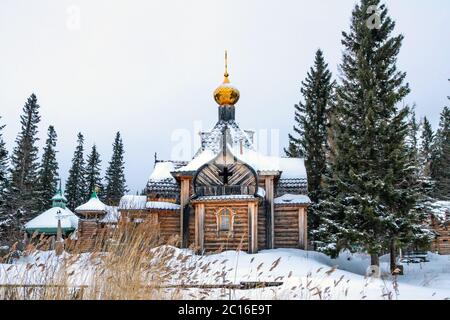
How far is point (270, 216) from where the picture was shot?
2052 centimetres

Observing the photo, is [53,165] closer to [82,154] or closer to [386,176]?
[82,154]

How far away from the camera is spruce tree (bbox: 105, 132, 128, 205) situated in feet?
173

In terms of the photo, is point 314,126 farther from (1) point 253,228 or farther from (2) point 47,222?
(2) point 47,222

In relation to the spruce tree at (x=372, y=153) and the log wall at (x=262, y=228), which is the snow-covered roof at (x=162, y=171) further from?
the spruce tree at (x=372, y=153)

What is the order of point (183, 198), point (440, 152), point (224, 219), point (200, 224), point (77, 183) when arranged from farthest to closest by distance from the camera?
point (77, 183) < point (440, 152) < point (183, 198) < point (224, 219) < point (200, 224)

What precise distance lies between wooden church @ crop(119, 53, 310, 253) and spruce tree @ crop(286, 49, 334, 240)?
11.8 ft

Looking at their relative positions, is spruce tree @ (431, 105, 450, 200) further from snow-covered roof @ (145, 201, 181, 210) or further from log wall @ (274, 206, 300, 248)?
snow-covered roof @ (145, 201, 181, 210)

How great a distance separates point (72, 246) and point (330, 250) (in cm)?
1412

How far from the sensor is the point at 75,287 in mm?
4680

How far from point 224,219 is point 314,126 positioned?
498 inches

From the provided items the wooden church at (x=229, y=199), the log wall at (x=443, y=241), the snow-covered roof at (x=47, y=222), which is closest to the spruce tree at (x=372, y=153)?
the wooden church at (x=229, y=199)

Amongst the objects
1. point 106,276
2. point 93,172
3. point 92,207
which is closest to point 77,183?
point 93,172

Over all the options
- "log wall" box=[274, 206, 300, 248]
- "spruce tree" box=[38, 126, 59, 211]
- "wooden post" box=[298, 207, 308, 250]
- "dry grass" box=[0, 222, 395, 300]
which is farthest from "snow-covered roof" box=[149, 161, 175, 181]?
"spruce tree" box=[38, 126, 59, 211]

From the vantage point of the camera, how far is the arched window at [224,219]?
750 inches
